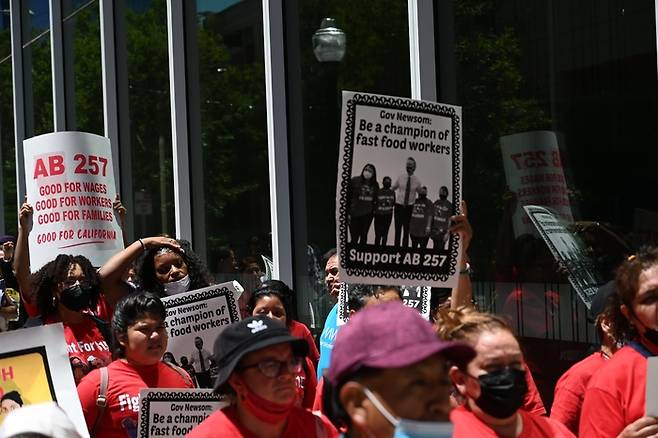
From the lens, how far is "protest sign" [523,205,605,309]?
6.78m

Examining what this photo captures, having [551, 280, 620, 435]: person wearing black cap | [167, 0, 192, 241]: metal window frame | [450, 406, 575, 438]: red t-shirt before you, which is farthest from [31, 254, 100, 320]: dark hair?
[167, 0, 192, 241]: metal window frame

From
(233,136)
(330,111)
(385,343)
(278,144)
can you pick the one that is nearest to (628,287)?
(385,343)

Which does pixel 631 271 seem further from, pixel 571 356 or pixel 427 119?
pixel 571 356

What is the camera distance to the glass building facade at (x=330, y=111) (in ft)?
21.8

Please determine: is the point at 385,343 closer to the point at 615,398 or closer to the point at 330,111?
the point at 615,398

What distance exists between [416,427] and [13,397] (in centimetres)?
301

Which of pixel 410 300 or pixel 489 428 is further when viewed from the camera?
pixel 410 300

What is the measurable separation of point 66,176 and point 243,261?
2647 mm

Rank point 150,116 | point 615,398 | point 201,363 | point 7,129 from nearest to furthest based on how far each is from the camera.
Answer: point 615,398, point 201,363, point 150,116, point 7,129

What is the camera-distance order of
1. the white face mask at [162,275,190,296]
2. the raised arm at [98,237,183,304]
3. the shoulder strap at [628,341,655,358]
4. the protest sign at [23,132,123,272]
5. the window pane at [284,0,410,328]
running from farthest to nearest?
the window pane at [284,0,410,328] < the protest sign at [23,132,123,272] < the raised arm at [98,237,183,304] < the white face mask at [162,275,190,296] < the shoulder strap at [628,341,655,358]

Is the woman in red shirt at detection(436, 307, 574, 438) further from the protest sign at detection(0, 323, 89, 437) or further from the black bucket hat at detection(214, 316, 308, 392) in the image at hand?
the protest sign at detection(0, 323, 89, 437)

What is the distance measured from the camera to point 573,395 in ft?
15.6

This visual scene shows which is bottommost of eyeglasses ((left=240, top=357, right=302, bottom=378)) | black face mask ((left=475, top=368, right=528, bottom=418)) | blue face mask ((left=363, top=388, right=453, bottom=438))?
black face mask ((left=475, top=368, right=528, bottom=418))

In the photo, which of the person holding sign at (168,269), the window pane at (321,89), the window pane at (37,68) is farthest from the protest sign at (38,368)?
the window pane at (37,68)
